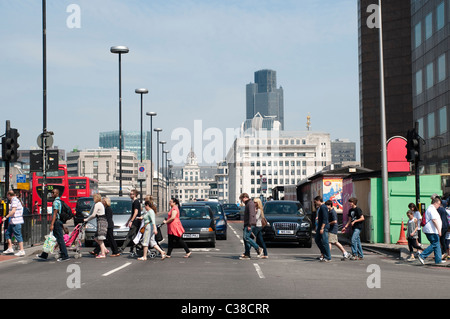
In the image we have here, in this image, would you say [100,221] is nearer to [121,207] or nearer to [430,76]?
[121,207]

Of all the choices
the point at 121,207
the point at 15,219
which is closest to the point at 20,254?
the point at 15,219

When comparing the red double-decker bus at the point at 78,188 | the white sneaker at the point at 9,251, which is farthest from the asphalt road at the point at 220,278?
the red double-decker bus at the point at 78,188

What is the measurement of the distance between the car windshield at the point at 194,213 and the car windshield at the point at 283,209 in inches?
87.3

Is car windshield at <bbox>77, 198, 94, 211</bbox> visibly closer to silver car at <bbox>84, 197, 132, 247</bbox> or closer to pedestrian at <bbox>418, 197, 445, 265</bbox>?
silver car at <bbox>84, 197, 132, 247</bbox>

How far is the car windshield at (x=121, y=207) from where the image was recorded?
23.6 metres

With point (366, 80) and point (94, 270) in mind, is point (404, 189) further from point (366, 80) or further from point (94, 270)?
point (366, 80)

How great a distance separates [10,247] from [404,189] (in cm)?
1391

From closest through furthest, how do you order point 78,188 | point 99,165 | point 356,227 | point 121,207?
1. point 356,227
2. point 121,207
3. point 78,188
4. point 99,165

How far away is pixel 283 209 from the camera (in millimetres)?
24922

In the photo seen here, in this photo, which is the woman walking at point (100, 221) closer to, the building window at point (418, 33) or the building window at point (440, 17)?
the building window at point (440, 17)

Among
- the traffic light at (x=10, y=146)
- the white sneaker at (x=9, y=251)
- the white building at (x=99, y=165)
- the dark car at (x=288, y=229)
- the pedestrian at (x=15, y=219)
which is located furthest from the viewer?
the white building at (x=99, y=165)

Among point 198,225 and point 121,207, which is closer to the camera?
point 198,225

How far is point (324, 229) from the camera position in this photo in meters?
18.1

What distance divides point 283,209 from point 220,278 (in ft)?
38.0
